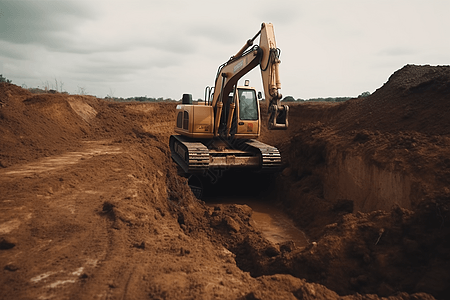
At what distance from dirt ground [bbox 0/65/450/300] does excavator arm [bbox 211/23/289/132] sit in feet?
7.68

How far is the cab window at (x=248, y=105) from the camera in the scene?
9914mm

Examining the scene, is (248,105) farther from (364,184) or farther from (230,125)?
(364,184)

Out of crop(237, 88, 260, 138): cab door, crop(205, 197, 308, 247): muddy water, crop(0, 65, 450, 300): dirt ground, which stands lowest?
crop(205, 197, 308, 247): muddy water

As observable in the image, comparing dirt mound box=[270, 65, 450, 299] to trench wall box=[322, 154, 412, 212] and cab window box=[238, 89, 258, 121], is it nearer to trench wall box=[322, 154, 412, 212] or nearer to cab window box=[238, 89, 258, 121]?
trench wall box=[322, 154, 412, 212]

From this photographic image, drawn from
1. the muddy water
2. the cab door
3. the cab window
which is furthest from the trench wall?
the cab window

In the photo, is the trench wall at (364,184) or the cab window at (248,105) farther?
the cab window at (248,105)

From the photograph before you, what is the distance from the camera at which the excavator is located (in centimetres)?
862

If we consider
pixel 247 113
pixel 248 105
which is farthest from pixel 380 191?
pixel 248 105

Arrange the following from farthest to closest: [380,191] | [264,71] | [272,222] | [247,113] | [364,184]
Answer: [247,113] → [272,222] → [264,71] → [364,184] → [380,191]

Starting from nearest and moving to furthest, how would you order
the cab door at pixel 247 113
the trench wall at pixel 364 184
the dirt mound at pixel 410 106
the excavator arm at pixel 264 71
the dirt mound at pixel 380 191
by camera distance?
the dirt mound at pixel 380 191, the trench wall at pixel 364 184, the excavator arm at pixel 264 71, the dirt mound at pixel 410 106, the cab door at pixel 247 113

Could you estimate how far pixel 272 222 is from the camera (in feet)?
26.1

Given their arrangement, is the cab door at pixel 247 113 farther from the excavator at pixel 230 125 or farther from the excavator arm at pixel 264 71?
the excavator arm at pixel 264 71

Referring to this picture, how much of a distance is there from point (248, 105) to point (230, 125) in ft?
2.86

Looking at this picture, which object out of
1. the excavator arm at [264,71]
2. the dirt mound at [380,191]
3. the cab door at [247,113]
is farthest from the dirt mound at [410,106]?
the excavator arm at [264,71]
